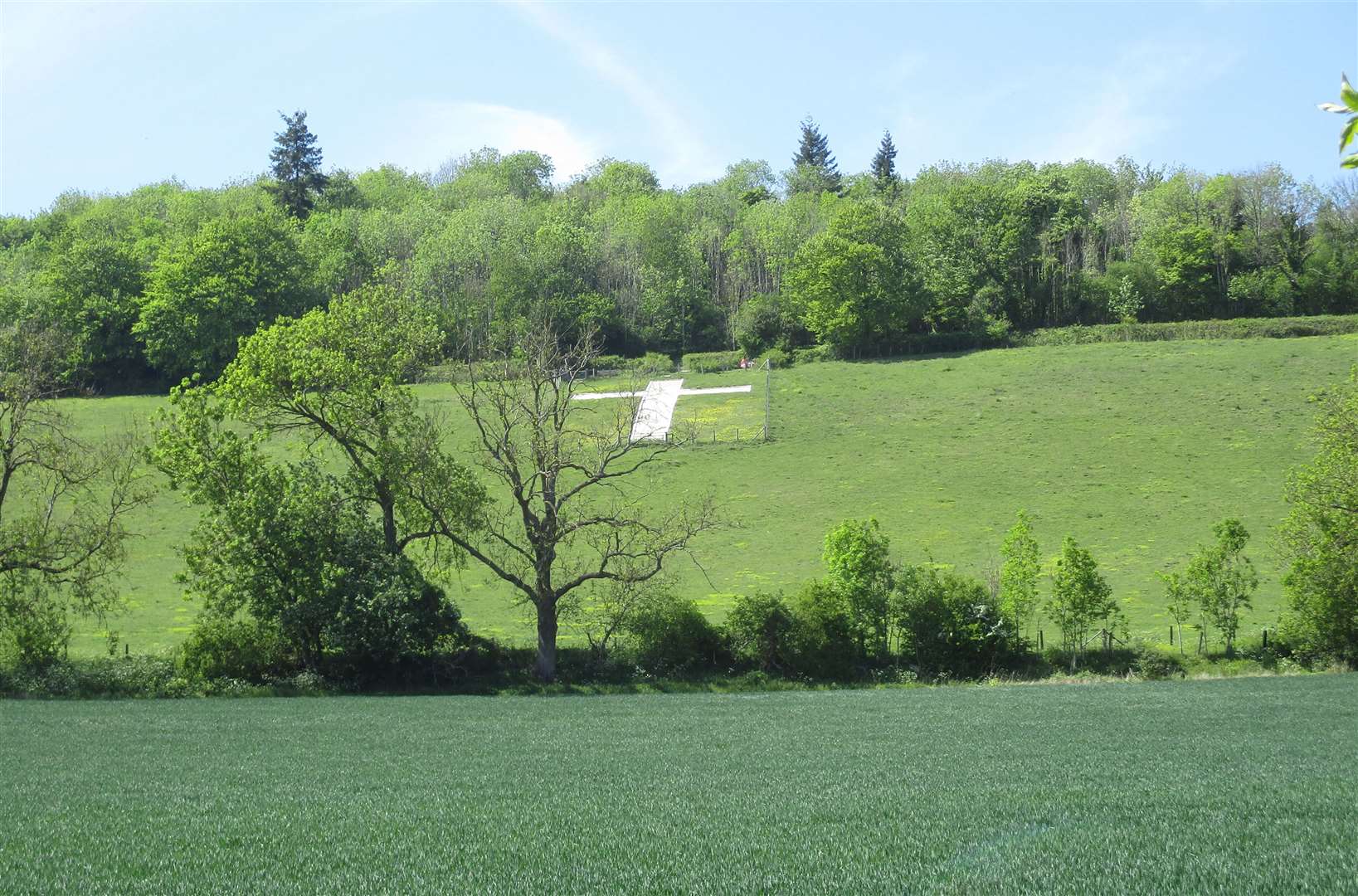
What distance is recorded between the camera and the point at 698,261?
110000 millimetres

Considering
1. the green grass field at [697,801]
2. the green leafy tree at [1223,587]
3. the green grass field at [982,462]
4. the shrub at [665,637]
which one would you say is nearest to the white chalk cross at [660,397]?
the green grass field at [982,462]

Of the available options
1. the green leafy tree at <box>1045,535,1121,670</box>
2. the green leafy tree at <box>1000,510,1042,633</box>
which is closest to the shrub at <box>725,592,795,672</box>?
the green leafy tree at <box>1000,510,1042,633</box>

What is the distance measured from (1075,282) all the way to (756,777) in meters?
87.6

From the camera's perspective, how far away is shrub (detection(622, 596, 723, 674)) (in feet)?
123

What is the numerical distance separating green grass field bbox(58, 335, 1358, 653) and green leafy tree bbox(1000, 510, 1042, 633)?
4.68 meters

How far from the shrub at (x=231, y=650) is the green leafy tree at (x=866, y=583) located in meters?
19.5

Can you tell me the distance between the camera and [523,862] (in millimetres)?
10133

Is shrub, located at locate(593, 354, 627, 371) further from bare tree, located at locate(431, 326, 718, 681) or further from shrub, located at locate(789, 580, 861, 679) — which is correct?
shrub, located at locate(789, 580, 861, 679)

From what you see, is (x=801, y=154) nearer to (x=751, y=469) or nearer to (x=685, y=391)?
(x=685, y=391)

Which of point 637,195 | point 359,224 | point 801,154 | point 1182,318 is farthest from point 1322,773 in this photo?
point 801,154

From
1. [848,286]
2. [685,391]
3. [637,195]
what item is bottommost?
[685,391]

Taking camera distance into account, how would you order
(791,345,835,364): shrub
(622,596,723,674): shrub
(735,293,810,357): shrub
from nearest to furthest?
1. (622,596,723,674): shrub
2. (791,345,835,364): shrub
3. (735,293,810,357): shrub

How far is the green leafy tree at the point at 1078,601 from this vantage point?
38.0m

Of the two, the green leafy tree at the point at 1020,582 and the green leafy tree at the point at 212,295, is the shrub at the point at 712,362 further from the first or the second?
the green leafy tree at the point at 1020,582
